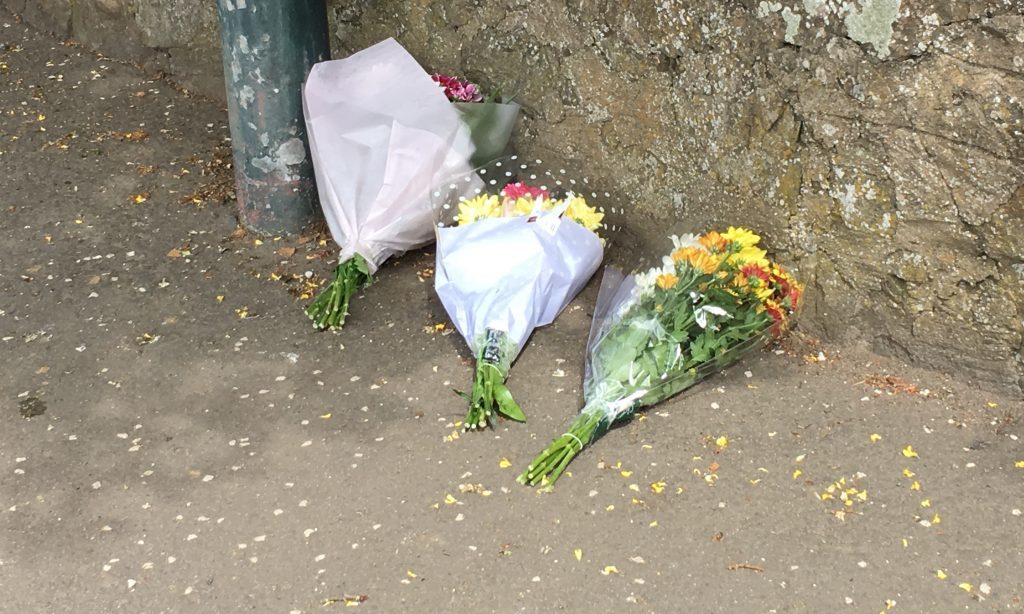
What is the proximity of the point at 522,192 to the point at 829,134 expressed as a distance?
99 cm

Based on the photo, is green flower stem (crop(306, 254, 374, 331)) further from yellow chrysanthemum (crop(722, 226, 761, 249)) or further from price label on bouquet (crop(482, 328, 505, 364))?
yellow chrysanthemum (crop(722, 226, 761, 249))

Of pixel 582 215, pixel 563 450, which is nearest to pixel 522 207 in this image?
pixel 582 215

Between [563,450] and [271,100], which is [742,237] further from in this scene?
[271,100]

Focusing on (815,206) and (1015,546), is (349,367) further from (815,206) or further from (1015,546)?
(1015,546)

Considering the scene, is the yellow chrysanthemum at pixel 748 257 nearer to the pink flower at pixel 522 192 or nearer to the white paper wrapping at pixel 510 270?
the white paper wrapping at pixel 510 270

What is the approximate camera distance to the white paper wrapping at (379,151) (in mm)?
3594

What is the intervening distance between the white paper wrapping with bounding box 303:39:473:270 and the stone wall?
0.92ft

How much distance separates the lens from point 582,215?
11.4 ft

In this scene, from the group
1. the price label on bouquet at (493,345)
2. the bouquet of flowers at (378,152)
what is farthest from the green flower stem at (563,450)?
the bouquet of flowers at (378,152)

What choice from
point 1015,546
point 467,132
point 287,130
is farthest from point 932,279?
point 287,130

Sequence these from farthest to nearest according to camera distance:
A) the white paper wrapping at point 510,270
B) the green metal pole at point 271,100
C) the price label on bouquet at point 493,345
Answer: the green metal pole at point 271,100, the white paper wrapping at point 510,270, the price label on bouquet at point 493,345

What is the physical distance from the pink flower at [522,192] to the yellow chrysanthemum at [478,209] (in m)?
0.04

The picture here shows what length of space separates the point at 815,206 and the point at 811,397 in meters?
Result: 0.53

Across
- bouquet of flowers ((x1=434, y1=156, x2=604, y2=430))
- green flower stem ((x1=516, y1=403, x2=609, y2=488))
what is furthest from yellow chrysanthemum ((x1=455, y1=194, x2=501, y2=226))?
green flower stem ((x1=516, y1=403, x2=609, y2=488))
